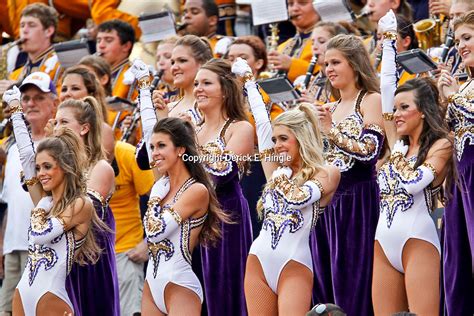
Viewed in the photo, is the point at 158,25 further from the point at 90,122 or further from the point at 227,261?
the point at 227,261

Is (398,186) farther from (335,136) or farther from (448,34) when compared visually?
(448,34)

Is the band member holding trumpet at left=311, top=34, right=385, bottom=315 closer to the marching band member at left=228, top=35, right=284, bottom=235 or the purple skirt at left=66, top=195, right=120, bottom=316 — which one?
the purple skirt at left=66, top=195, right=120, bottom=316

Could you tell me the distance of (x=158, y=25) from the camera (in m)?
→ 10.5

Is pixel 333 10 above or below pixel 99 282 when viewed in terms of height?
above

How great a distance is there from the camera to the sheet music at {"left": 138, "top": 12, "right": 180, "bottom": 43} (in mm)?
10430

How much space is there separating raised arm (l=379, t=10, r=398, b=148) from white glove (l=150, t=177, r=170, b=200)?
1.33 m

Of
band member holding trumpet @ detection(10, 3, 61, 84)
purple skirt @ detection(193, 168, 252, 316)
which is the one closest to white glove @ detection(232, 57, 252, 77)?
purple skirt @ detection(193, 168, 252, 316)

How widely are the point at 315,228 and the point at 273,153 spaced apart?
56cm

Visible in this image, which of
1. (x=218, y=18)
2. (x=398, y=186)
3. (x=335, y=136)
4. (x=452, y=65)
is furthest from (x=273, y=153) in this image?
(x=218, y=18)

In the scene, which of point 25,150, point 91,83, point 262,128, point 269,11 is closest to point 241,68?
point 262,128

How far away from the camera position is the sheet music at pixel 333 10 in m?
10.0

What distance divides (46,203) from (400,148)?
2.15 metres

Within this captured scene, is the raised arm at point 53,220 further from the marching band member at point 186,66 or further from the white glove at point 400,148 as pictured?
the white glove at point 400,148

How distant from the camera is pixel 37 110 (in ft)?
29.6
